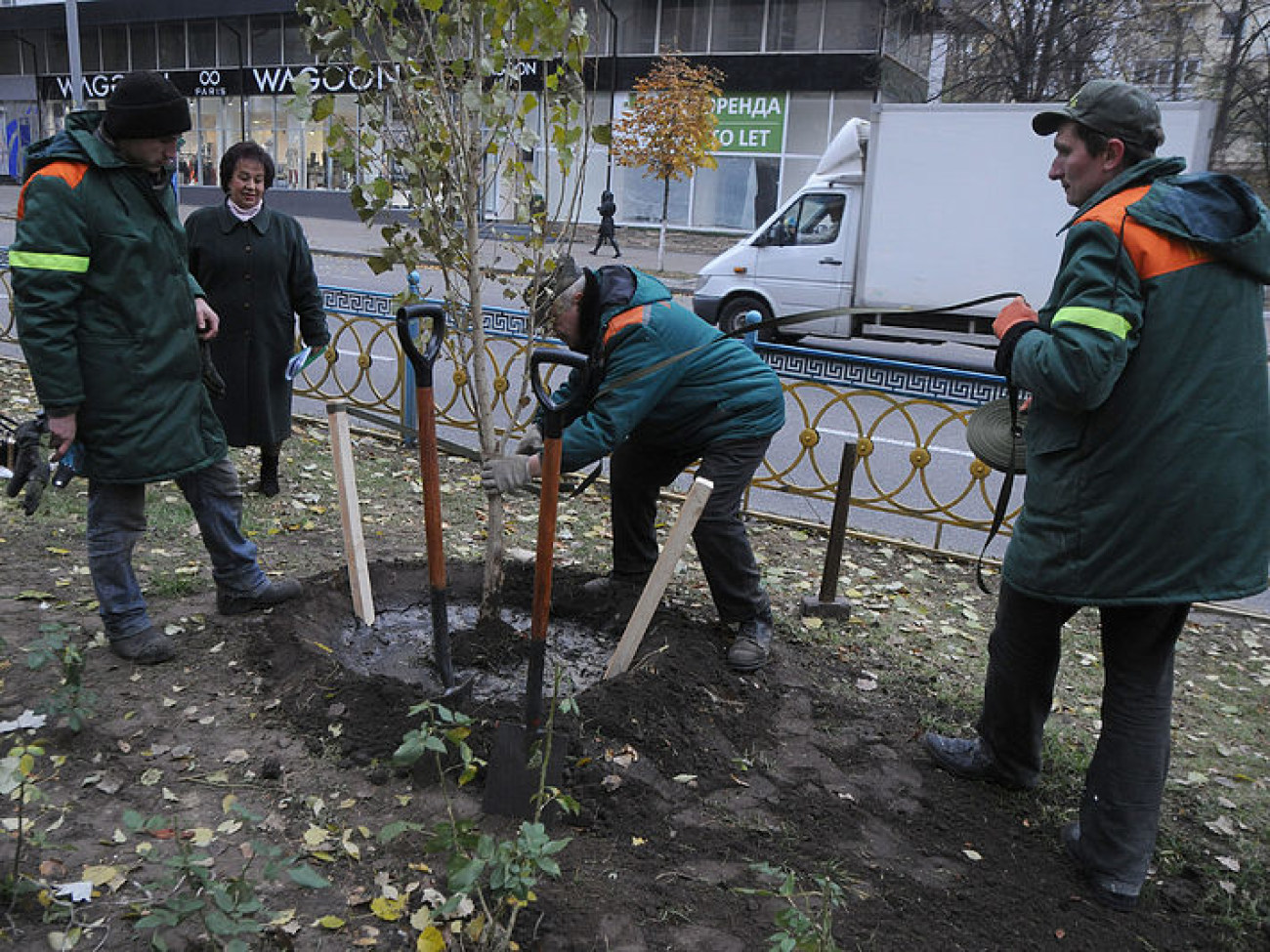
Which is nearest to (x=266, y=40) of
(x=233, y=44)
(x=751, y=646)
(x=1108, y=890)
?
(x=233, y=44)

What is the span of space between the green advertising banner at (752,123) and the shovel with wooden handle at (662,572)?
21.8m

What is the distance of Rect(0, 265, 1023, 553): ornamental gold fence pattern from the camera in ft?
19.0

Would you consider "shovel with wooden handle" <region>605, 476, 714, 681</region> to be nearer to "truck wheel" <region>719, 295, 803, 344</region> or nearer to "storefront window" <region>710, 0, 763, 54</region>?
"truck wheel" <region>719, 295, 803, 344</region>

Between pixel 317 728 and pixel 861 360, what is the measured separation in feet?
12.7

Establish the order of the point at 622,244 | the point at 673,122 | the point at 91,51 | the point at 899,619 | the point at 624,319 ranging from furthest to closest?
the point at 91,51 < the point at 622,244 < the point at 673,122 < the point at 899,619 < the point at 624,319

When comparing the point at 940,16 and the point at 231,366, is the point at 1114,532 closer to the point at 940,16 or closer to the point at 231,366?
the point at 231,366

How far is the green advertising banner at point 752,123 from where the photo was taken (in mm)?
23828

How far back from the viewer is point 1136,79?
77.0 ft

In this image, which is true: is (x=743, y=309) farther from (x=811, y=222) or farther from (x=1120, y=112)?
(x=1120, y=112)

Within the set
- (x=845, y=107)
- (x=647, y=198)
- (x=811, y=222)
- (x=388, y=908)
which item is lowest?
(x=388, y=908)

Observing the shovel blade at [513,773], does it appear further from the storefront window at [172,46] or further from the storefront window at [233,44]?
the storefront window at [172,46]

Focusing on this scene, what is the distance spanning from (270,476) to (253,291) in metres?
1.04

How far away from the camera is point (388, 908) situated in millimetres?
2393

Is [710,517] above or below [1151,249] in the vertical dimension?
below
